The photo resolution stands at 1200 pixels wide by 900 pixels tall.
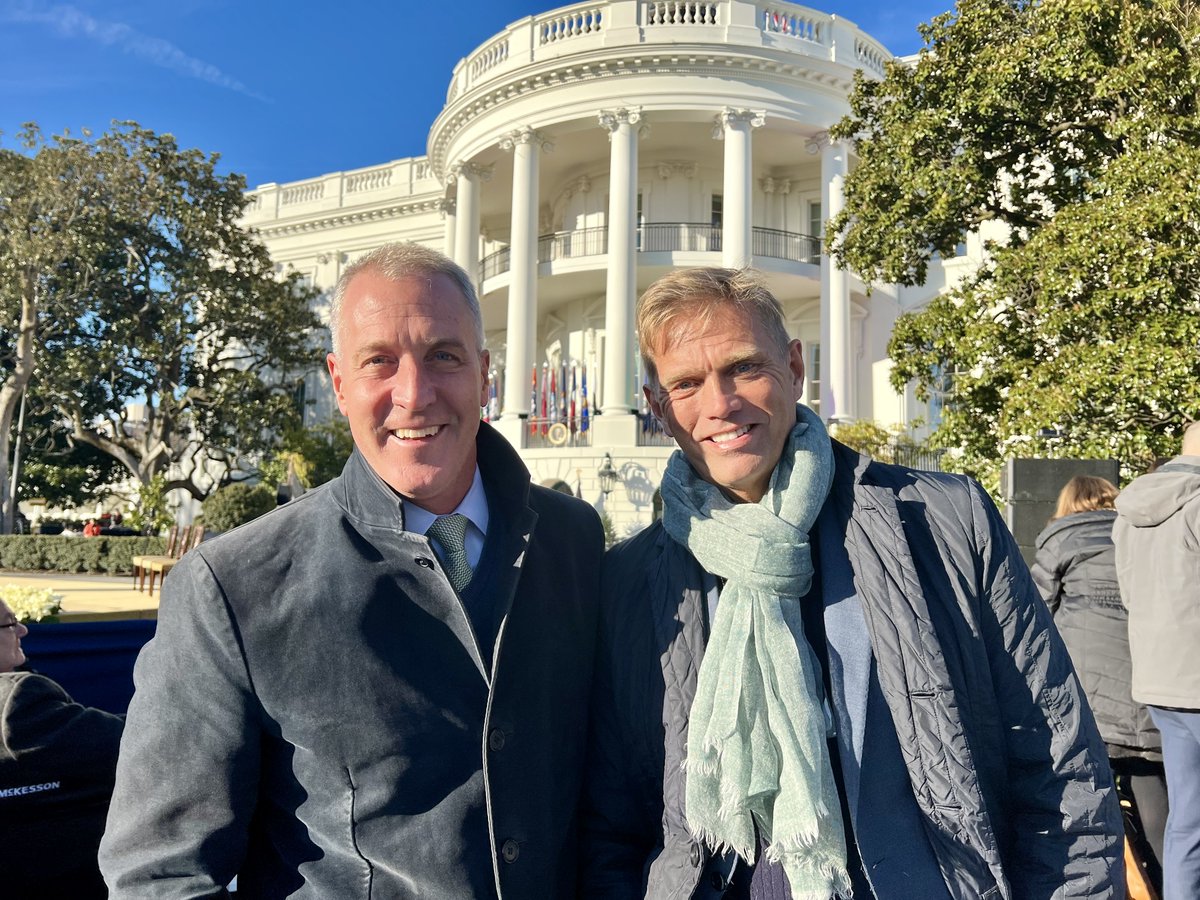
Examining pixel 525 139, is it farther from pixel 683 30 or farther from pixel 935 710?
pixel 935 710

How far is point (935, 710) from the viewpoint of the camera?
174 cm

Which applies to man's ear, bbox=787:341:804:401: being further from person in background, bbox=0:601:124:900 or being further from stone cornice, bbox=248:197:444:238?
stone cornice, bbox=248:197:444:238

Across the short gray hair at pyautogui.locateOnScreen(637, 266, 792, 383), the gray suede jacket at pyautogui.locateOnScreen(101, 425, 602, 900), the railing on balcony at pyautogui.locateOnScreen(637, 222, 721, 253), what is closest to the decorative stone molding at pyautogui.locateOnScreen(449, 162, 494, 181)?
the railing on balcony at pyautogui.locateOnScreen(637, 222, 721, 253)

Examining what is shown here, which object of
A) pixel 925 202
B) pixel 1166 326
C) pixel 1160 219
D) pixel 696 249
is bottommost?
pixel 1166 326

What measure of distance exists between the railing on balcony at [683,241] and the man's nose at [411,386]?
20950 mm

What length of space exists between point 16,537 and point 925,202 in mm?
25283

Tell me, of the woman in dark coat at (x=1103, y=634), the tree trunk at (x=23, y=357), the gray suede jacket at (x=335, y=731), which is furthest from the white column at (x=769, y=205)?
the gray suede jacket at (x=335, y=731)

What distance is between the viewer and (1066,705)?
1.80m

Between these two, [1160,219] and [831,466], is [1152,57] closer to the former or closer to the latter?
[1160,219]

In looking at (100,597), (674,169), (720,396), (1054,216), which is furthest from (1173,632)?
(674,169)

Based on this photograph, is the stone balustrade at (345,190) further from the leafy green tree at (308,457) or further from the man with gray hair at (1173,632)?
the man with gray hair at (1173,632)

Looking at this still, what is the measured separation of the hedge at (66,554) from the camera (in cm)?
2470

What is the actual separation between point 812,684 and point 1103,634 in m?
2.96

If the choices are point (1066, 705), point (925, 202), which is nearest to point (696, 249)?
point (925, 202)
